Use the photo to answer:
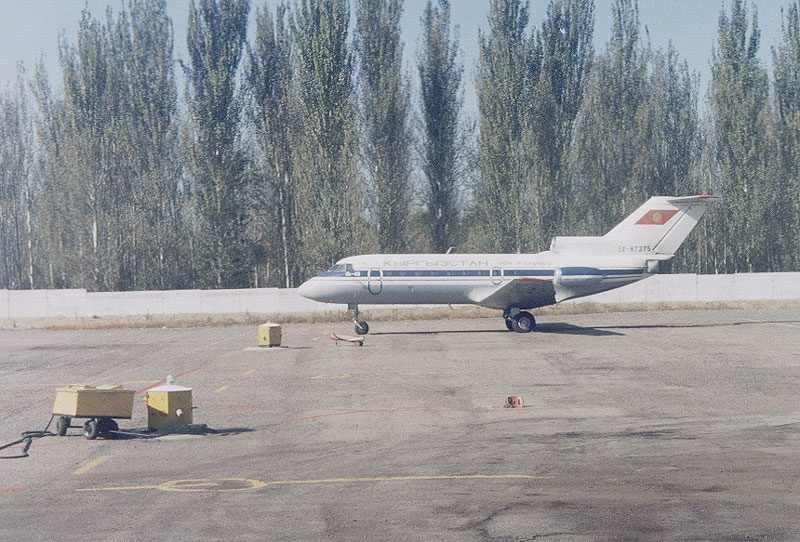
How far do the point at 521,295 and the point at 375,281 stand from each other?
622cm

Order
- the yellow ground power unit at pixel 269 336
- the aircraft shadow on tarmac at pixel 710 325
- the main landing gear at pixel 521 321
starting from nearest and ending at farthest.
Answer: the yellow ground power unit at pixel 269 336 → the main landing gear at pixel 521 321 → the aircraft shadow on tarmac at pixel 710 325

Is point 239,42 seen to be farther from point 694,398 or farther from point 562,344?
point 694,398

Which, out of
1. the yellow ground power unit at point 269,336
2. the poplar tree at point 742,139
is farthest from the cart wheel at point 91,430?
Answer: the poplar tree at point 742,139

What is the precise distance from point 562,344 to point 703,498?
781 inches

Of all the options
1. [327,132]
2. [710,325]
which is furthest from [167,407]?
[327,132]

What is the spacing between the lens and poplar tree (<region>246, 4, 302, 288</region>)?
2285 inches

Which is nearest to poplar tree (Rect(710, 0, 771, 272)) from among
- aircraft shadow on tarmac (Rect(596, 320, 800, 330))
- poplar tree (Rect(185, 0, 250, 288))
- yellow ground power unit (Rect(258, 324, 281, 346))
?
aircraft shadow on tarmac (Rect(596, 320, 800, 330))

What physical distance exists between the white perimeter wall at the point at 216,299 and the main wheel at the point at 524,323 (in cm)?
1424

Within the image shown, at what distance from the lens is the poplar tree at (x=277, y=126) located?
190 feet

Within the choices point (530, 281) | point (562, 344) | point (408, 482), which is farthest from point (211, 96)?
point (408, 482)

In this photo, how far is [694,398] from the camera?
762 inches

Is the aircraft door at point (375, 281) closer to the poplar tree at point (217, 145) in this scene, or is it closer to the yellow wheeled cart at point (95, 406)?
the yellow wheeled cart at point (95, 406)

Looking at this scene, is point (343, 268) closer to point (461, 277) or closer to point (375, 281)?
point (375, 281)

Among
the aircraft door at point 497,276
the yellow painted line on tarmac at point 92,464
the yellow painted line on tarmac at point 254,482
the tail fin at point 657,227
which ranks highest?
the tail fin at point 657,227
